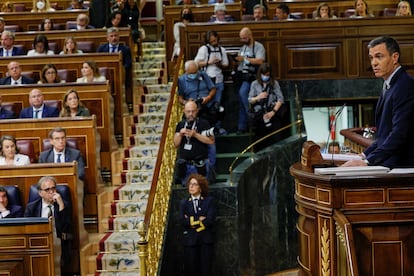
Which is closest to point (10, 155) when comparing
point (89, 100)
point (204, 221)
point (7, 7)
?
point (89, 100)

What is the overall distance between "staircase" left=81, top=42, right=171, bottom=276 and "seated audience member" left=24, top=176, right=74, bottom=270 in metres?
0.50

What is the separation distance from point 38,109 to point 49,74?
2.97 feet

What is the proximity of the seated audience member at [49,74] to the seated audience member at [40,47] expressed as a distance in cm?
106

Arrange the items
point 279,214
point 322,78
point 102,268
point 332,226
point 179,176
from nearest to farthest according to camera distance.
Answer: point 332,226, point 102,268, point 179,176, point 279,214, point 322,78

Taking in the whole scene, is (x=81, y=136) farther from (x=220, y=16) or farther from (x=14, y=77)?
(x=220, y=16)

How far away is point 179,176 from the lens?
9.20 m

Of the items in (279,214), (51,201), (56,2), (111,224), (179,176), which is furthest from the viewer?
(56,2)

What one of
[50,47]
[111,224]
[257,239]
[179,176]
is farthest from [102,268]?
[50,47]

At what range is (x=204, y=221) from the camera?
27.0ft

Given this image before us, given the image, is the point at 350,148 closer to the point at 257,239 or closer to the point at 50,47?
the point at 257,239

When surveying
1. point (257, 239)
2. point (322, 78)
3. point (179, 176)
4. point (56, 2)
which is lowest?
point (257, 239)

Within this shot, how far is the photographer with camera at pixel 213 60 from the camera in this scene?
10.6 m

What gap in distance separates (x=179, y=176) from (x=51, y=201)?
2142 millimetres

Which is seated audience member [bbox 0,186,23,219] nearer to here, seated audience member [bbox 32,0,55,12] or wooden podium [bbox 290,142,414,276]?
wooden podium [bbox 290,142,414,276]
